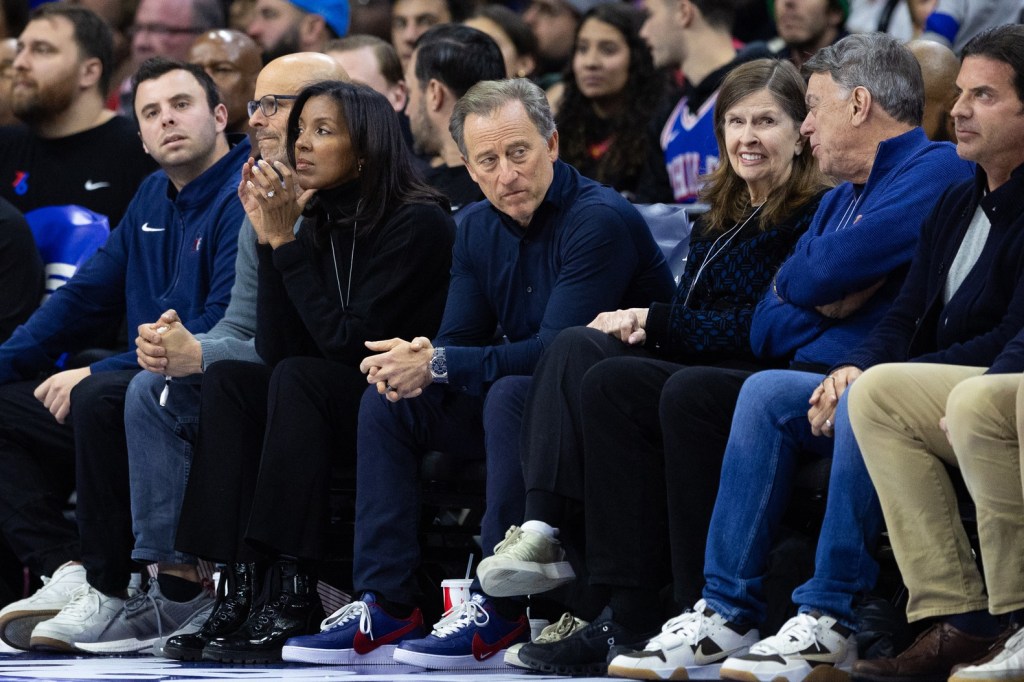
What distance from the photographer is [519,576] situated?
12.9 feet

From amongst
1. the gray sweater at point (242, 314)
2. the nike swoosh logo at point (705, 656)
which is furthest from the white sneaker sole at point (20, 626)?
the nike swoosh logo at point (705, 656)

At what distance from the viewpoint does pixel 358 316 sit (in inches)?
188

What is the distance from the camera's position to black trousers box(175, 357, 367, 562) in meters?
4.52

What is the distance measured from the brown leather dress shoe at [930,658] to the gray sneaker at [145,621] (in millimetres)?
2298

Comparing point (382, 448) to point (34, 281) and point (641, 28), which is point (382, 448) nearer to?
point (34, 281)

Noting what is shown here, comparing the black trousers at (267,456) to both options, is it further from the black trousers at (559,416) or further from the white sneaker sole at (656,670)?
the white sneaker sole at (656,670)

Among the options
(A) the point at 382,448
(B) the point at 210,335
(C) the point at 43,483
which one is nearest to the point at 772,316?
(A) the point at 382,448

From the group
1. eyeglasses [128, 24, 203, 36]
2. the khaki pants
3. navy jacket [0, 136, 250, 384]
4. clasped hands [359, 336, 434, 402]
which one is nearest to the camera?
the khaki pants

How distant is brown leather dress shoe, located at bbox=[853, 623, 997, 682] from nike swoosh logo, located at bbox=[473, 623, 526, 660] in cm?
107

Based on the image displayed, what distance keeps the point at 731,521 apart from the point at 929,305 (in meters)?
0.69

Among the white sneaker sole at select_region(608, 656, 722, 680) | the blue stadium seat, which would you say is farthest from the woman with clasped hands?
the blue stadium seat

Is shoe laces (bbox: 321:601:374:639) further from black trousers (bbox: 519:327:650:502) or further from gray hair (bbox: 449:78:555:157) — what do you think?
gray hair (bbox: 449:78:555:157)

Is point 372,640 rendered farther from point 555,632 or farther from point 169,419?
point 169,419

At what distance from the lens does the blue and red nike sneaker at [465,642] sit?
423 centimetres
